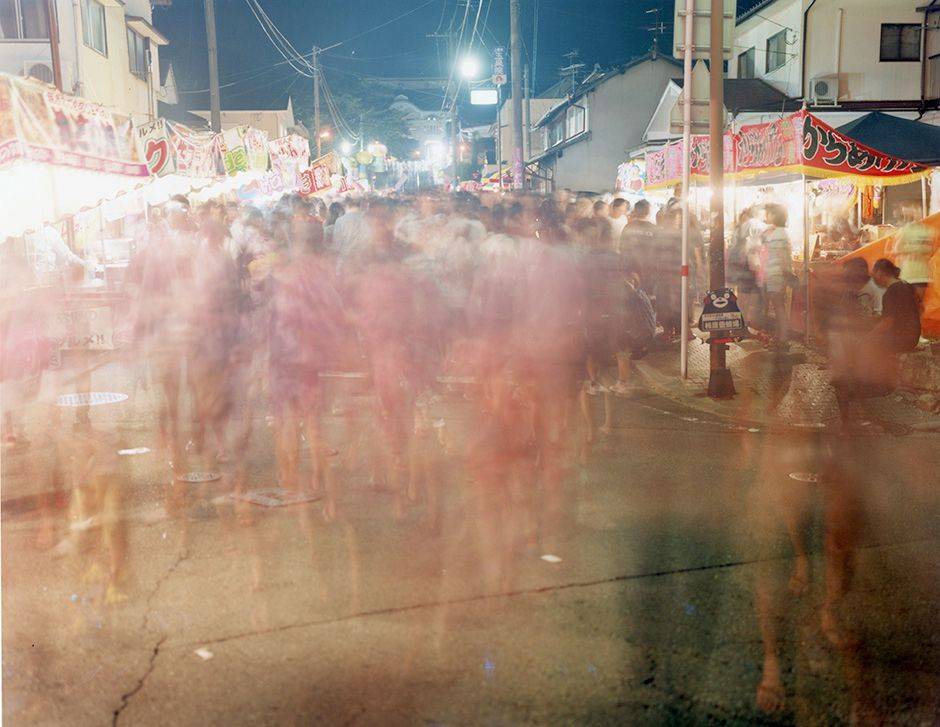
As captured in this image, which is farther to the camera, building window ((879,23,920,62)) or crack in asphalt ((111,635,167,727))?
building window ((879,23,920,62))

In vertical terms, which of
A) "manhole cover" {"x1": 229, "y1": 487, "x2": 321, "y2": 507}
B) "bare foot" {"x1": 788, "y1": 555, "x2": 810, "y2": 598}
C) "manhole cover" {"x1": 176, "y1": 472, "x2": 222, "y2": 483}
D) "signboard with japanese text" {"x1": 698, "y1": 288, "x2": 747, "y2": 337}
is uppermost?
"signboard with japanese text" {"x1": 698, "y1": 288, "x2": 747, "y2": 337}

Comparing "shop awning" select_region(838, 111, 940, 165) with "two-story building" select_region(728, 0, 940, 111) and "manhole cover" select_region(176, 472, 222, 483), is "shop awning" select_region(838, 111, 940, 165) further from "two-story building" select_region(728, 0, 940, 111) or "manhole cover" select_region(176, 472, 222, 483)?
"manhole cover" select_region(176, 472, 222, 483)

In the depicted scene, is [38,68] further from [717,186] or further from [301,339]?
[301,339]

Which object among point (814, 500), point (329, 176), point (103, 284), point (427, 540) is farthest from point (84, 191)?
point (329, 176)

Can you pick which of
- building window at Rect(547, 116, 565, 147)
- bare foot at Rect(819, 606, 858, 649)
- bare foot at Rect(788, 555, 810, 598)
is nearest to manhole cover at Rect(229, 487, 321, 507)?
bare foot at Rect(788, 555, 810, 598)

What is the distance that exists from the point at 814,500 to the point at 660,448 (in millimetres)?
1811

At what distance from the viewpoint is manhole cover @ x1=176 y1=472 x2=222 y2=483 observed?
742 cm

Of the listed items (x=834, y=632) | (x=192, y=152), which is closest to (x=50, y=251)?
(x=192, y=152)

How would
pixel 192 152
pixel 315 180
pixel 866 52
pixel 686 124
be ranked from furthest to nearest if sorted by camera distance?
pixel 866 52 < pixel 315 180 < pixel 192 152 < pixel 686 124

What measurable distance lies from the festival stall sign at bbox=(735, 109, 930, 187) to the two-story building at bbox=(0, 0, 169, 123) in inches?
578

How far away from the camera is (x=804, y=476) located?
7605mm

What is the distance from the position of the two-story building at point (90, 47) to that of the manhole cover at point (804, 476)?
1882 centimetres

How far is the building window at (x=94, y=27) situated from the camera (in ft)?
86.6

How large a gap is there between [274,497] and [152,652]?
254 centimetres
